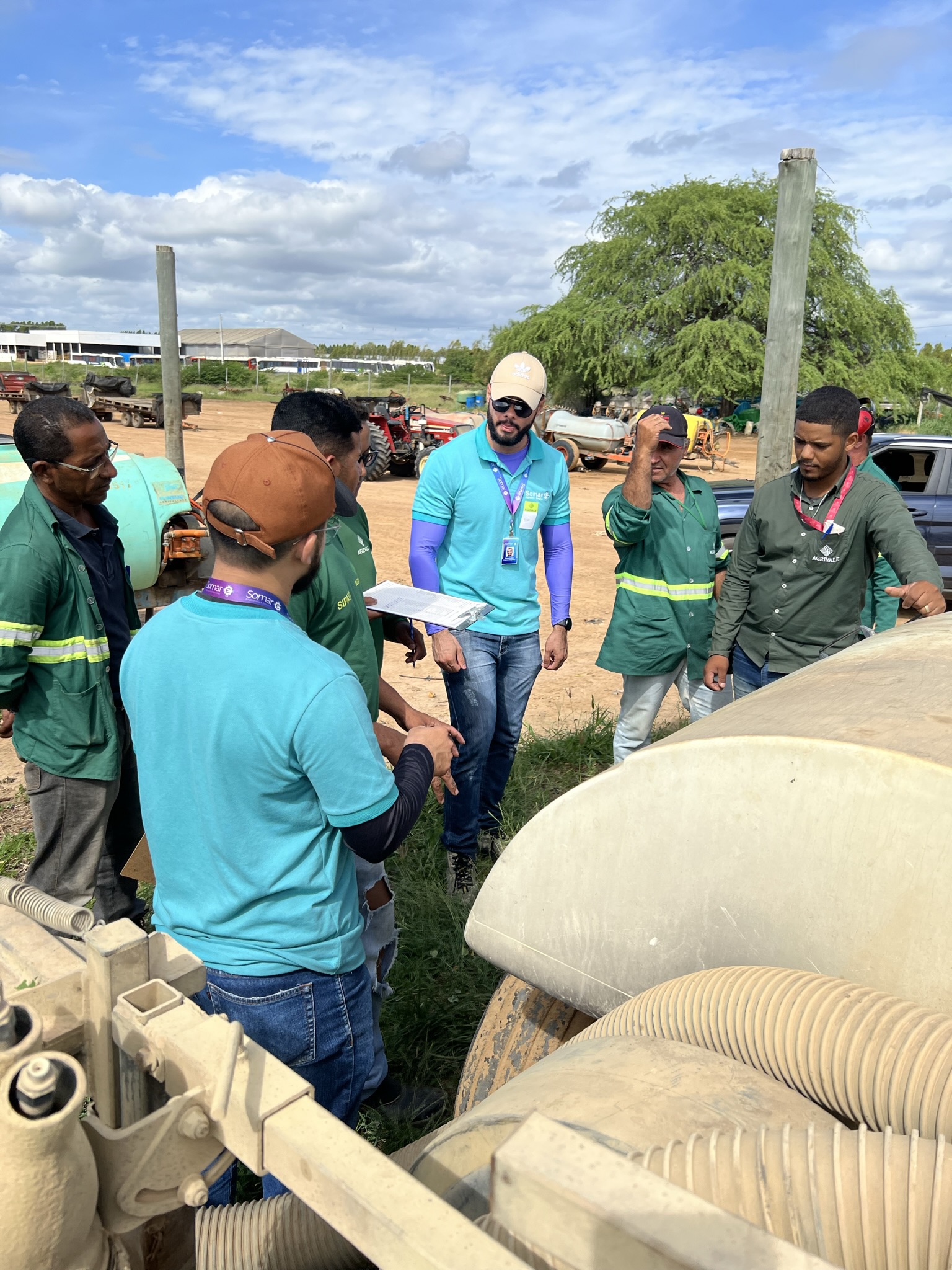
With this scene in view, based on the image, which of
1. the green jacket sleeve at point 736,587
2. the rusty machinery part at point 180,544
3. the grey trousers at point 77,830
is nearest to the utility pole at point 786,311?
the green jacket sleeve at point 736,587

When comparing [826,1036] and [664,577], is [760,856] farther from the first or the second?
[664,577]

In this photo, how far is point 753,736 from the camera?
5.50ft

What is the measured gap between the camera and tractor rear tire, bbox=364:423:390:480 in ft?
55.4

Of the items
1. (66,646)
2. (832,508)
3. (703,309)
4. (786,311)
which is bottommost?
(66,646)

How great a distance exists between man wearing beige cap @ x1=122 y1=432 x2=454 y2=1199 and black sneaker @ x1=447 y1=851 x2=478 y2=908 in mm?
1994

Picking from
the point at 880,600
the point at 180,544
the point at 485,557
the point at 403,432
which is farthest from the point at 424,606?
the point at 403,432

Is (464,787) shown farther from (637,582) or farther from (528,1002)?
(528,1002)

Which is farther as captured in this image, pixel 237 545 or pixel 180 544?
pixel 180 544

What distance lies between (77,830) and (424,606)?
135 centimetres

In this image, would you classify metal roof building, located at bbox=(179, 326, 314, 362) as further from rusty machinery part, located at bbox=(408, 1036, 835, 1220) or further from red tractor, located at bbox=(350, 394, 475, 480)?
rusty machinery part, located at bbox=(408, 1036, 835, 1220)

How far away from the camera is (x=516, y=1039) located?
7.26 feet

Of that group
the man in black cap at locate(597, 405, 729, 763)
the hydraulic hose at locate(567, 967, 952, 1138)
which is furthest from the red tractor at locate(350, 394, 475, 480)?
the hydraulic hose at locate(567, 967, 952, 1138)

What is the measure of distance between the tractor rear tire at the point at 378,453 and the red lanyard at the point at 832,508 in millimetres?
13171

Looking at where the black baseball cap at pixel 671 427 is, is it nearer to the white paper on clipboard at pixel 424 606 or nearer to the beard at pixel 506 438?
the beard at pixel 506 438
